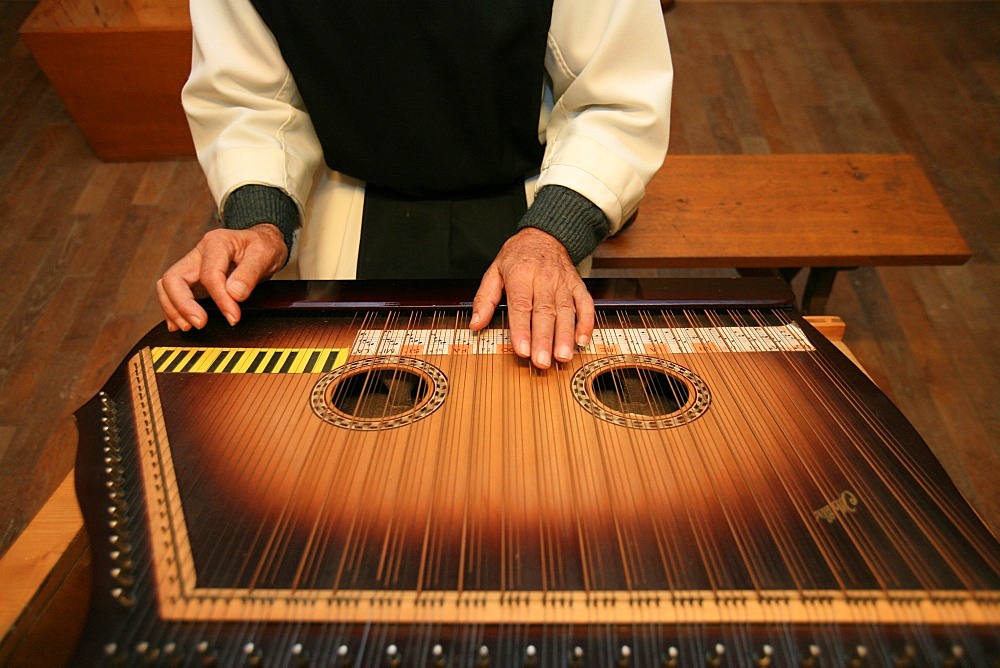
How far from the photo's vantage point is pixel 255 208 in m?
1.43

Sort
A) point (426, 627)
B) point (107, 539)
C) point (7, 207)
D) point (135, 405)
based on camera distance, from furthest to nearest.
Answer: point (7, 207) < point (135, 405) < point (107, 539) < point (426, 627)

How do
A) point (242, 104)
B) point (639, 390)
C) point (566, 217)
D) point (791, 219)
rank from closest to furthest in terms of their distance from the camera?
point (639, 390)
point (566, 217)
point (242, 104)
point (791, 219)

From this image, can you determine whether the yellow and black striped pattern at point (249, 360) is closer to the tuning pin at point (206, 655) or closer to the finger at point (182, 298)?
the finger at point (182, 298)

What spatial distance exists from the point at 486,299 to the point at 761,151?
296cm

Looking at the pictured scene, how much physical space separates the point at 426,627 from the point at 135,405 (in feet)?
2.11

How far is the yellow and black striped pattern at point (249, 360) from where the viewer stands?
1135 millimetres

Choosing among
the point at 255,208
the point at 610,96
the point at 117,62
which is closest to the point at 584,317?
the point at 610,96

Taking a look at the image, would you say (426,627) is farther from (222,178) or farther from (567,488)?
(222,178)

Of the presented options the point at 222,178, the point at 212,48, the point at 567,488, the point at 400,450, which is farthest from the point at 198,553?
the point at 212,48

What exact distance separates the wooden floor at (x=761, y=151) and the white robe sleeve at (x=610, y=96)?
170cm

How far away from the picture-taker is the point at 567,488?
2.92ft

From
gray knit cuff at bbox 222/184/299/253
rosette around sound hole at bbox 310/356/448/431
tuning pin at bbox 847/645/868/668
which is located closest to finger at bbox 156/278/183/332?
gray knit cuff at bbox 222/184/299/253

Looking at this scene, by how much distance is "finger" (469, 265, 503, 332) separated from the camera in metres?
1.20

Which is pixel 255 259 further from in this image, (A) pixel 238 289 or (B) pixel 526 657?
(B) pixel 526 657
